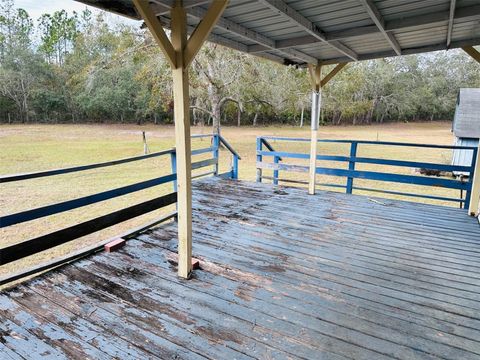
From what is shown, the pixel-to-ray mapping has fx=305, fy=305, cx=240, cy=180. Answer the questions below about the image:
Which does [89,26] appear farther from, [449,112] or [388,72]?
[449,112]

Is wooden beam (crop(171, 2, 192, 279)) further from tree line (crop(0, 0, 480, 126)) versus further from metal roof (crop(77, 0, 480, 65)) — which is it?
tree line (crop(0, 0, 480, 126))

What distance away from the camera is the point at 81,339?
5.76 ft

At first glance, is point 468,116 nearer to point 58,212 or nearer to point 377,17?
point 377,17

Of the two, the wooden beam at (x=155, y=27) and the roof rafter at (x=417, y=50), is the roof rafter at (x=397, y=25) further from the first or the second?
the wooden beam at (x=155, y=27)

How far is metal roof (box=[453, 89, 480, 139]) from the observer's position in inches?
396

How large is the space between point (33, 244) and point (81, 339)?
91cm

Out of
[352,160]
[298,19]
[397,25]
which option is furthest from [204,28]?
[352,160]

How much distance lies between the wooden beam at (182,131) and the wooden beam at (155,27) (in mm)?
53

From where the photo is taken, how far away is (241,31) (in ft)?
10.9

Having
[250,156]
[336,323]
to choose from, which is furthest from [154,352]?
[250,156]

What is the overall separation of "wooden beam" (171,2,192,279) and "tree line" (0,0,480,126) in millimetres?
10119

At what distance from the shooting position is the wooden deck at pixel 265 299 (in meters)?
1.73

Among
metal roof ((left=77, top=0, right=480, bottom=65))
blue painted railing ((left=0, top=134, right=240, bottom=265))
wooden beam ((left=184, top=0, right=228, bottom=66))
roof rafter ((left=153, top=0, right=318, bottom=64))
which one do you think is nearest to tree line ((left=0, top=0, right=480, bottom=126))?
roof rafter ((left=153, top=0, right=318, bottom=64))

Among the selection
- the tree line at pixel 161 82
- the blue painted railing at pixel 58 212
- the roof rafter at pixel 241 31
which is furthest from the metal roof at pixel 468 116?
the blue painted railing at pixel 58 212
